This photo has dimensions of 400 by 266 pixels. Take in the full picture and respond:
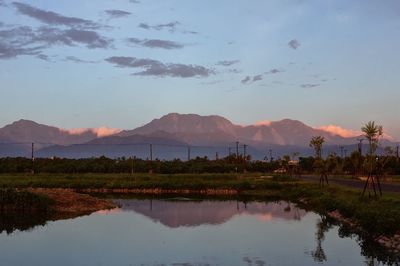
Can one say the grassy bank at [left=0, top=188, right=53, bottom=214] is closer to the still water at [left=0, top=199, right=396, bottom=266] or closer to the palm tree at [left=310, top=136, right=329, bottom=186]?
the still water at [left=0, top=199, right=396, bottom=266]

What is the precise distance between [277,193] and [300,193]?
16.6 ft

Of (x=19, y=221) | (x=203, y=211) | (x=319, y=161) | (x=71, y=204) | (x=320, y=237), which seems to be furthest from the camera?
(x=319, y=161)

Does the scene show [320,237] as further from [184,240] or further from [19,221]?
[19,221]

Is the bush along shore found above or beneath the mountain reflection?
above

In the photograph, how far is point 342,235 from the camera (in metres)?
29.5

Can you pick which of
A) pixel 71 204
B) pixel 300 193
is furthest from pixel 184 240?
pixel 300 193

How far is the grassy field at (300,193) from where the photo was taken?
2744 centimetres

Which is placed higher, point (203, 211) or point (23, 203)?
point (23, 203)

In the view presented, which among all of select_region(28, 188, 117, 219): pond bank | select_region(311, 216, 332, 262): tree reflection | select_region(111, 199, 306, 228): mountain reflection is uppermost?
select_region(28, 188, 117, 219): pond bank

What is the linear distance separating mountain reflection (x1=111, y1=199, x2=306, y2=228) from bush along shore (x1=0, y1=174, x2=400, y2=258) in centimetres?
220

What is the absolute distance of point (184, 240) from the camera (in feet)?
90.9

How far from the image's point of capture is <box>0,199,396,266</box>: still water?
2252cm

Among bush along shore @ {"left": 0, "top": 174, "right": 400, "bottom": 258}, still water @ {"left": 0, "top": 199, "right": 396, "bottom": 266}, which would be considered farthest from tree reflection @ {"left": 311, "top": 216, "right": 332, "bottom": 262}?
bush along shore @ {"left": 0, "top": 174, "right": 400, "bottom": 258}

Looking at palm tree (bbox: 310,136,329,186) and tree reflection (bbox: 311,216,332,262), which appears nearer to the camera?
tree reflection (bbox: 311,216,332,262)
